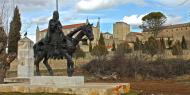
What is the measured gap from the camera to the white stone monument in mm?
27500

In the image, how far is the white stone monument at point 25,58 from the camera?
27.5 meters

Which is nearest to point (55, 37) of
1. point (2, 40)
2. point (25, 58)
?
point (2, 40)

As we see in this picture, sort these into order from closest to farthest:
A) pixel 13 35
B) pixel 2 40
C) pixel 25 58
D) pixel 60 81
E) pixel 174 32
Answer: pixel 60 81 → pixel 2 40 → pixel 25 58 → pixel 13 35 → pixel 174 32

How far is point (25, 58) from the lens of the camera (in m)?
27.6

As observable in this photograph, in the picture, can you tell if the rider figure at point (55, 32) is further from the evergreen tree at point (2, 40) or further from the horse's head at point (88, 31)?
the evergreen tree at point (2, 40)

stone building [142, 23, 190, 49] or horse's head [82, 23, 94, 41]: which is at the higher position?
stone building [142, 23, 190, 49]

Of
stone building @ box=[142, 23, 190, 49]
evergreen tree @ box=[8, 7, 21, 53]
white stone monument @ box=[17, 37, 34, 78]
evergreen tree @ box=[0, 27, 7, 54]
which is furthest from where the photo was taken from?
stone building @ box=[142, 23, 190, 49]

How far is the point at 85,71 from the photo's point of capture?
41031 millimetres

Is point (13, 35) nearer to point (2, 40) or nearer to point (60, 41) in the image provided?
point (2, 40)

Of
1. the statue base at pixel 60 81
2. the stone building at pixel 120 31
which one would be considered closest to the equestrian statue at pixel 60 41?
the statue base at pixel 60 81

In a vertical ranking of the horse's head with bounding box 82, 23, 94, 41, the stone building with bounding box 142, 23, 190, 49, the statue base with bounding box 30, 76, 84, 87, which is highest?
the stone building with bounding box 142, 23, 190, 49

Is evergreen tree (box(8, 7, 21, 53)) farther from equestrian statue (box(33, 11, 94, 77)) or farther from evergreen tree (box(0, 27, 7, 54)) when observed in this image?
equestrian statue (box(33, 11, 94, 77))

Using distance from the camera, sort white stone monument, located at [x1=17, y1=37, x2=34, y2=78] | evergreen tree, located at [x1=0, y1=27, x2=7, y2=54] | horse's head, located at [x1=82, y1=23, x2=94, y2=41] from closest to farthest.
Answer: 1. horse's head, located at [x1=82, y1=23, x2=94, y2=41]
2. evergreen tree, located at [x1=0, y1=27, x2=7, y2=54]
3. white stone monument, located at [x1=17, y1=37, x2=34, y2=78]

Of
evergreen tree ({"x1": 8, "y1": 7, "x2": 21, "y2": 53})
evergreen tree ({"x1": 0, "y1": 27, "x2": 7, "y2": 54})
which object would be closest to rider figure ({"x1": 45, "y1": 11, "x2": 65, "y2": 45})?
evergreen tree ({"x1": 0, "y1": 27, "x2": 7, "y2": 54})
